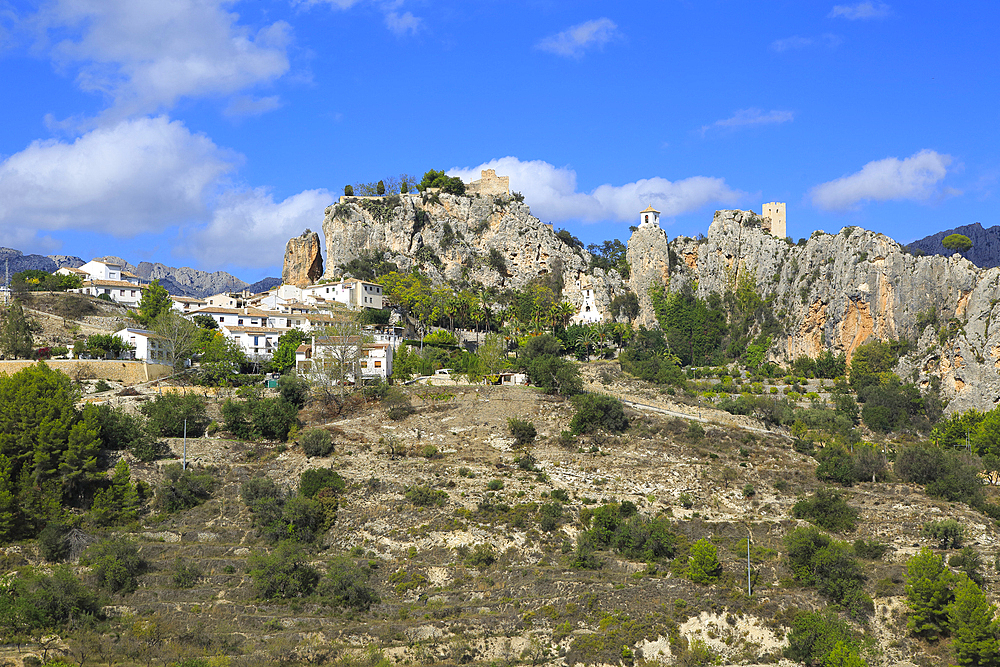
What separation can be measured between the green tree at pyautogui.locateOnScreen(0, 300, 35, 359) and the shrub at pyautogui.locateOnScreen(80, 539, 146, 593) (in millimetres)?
28417

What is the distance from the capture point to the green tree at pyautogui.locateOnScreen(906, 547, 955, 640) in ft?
135

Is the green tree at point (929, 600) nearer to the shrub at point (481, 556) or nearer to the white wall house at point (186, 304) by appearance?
the shrub at point (481, 556)

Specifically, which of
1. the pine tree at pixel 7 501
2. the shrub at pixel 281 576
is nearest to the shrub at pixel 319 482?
the shrub at pixel 281 576

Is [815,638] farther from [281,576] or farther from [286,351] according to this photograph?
[286,351]

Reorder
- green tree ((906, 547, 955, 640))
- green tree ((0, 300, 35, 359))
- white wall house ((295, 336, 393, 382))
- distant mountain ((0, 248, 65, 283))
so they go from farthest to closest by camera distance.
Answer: distant mountain ((0, 248, 65, 283)) → white wall house ((295, 336, 393, 382)) → green tree ((0, 300, 35, 359)) → green tree ((906, 547, 955, 640))

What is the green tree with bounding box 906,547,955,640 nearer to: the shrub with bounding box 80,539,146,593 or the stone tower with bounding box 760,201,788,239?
the shrub with bounding box 80,539,146,593

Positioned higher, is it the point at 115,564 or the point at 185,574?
the point at 115,564

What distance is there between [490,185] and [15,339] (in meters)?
66.4

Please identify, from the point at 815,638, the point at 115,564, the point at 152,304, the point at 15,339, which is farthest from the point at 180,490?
the point at 152,304

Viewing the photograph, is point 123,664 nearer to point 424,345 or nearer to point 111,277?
point 424,345

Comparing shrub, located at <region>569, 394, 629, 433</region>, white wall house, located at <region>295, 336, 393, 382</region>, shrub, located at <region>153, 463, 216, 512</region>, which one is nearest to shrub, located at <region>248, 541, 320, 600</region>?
shrub, located at <region>153, 463, 216, 512</region>

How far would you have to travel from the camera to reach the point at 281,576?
43.7 meters

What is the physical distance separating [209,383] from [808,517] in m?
44.8

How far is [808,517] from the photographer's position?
52125 mm
